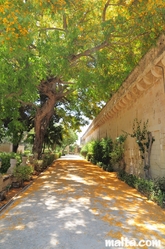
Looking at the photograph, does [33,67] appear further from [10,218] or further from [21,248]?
[21,248]

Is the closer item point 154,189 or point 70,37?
point 154,189

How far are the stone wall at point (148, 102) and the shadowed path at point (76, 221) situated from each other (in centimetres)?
206

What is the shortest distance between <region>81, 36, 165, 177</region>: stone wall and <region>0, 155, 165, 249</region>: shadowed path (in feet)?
6.76

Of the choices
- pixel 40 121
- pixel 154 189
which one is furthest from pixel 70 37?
pixel 40 121

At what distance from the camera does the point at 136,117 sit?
32.1 feet

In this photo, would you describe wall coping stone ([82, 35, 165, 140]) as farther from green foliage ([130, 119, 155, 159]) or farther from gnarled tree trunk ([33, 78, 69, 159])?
gnarled tree trunk ([33, 78, 69, 159])

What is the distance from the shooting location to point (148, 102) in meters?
8.35

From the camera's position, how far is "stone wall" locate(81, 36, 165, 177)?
22.7 feet

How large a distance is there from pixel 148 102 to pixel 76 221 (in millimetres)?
5905

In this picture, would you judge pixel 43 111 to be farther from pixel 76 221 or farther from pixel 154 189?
pixel 76 221

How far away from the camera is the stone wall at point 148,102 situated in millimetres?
6934

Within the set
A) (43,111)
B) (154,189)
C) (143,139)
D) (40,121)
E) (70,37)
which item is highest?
(70,37)

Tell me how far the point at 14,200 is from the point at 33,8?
5.57 meters

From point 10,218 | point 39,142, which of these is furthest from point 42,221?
point 39,142
